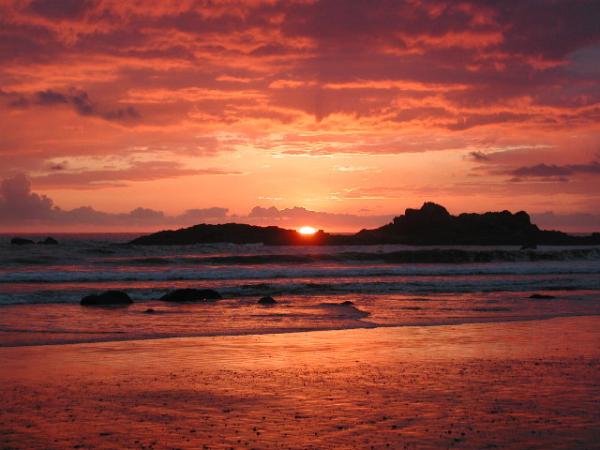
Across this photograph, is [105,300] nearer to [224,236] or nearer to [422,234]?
[224,236]

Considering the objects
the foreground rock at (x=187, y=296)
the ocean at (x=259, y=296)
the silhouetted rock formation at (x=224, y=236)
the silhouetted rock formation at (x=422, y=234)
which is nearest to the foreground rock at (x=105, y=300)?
the ocean at (x=259, y=296)

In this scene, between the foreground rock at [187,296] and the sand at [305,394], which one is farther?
the foreground rock at [187,296]

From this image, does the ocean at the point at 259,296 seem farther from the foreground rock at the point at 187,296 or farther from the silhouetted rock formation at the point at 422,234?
the silhouetted rock formation at the point at 422,234

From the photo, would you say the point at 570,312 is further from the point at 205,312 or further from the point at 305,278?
the point at 305,278

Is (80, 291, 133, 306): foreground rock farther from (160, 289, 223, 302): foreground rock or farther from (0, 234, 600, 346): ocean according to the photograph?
(160, 289, 223, 302): foreground rock

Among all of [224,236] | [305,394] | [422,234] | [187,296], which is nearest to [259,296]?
[187,296]

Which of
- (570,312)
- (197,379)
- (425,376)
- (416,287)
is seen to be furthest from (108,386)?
(416,287)

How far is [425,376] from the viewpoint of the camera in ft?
45.1

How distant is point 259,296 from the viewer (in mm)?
35594

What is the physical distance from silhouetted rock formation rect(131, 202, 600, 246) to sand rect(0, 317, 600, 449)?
84.2 meters

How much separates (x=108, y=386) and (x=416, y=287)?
29.8 m

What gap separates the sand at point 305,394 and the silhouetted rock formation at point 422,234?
84.2m

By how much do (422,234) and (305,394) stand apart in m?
101

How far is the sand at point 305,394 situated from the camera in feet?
31.5
